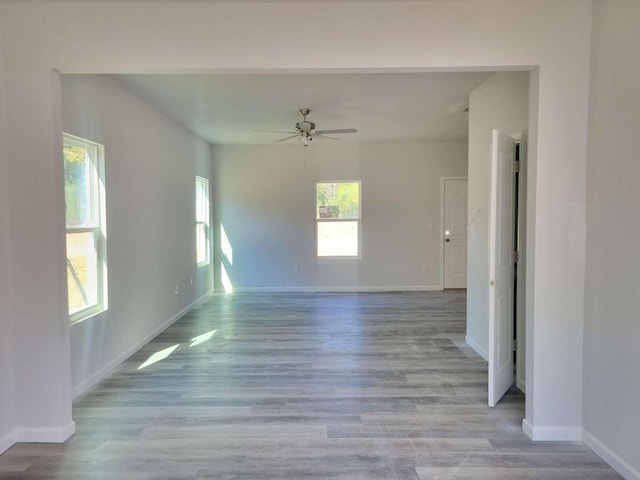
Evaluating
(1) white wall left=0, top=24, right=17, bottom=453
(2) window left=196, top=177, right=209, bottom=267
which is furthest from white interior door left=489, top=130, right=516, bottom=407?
(2) window left=196, top=177, right=209, bottom=267

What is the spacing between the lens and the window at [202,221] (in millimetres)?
6426

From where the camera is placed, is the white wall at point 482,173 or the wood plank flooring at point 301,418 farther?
the white wall at point 482,173

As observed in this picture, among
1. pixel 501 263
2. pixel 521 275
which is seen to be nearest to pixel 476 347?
pixel 521 275

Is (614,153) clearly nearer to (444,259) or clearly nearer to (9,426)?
(9,426)

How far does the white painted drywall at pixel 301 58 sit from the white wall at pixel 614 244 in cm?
8

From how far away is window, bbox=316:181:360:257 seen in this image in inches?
278

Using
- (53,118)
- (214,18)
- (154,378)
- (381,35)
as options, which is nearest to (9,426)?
(154,378)

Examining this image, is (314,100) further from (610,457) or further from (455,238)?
(455,238)

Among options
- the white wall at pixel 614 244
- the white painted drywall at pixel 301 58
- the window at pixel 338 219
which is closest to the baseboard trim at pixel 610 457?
the white wall at pixel 614 244

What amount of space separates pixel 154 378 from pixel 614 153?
3623 millimetres

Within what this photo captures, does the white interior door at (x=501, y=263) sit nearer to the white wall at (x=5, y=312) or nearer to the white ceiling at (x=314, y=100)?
the white ceiling at (x=314, y=100)

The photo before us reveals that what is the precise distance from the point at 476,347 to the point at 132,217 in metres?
3.68

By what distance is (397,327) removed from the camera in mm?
4781

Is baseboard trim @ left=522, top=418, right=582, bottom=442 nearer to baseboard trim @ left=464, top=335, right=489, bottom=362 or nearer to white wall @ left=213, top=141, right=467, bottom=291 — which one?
baseboard trim @ left=464, top=335, right=489, bottom=362
